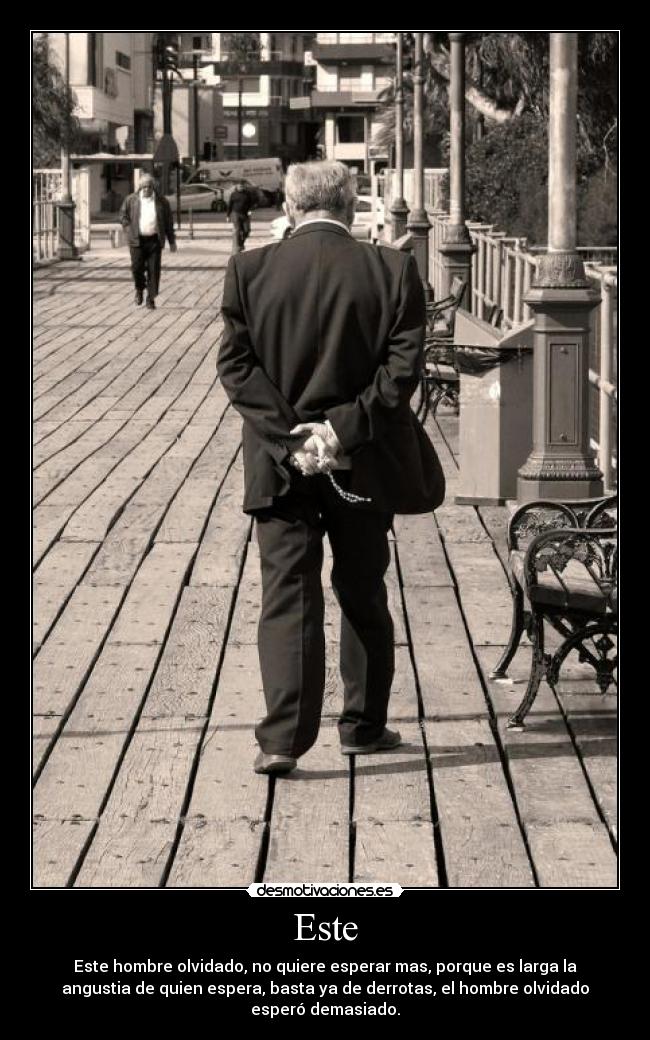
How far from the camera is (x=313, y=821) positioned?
5.11 m

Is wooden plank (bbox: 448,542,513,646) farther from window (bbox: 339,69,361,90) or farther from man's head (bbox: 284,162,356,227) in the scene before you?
window (bbox: 339,69,361,90)

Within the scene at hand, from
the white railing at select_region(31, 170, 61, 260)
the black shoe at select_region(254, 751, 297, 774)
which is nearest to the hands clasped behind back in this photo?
the black shoe at select_region(254, 751, 297, 774)

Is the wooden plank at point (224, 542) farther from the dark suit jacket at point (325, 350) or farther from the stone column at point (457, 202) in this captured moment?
the stone column at point (457, 202)

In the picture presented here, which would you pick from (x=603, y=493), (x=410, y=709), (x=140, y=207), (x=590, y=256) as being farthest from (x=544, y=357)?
(x=590, y=256)

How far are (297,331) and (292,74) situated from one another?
427 ft

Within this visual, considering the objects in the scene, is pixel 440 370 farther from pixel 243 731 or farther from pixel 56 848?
pixel 56 848

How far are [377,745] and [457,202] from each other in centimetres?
1307

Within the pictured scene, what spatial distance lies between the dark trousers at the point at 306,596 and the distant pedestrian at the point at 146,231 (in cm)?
1945

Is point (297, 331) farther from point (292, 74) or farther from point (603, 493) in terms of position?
point (292, 74)

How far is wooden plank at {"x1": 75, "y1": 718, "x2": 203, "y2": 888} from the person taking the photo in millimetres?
4719

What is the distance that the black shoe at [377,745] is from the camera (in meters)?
5.70

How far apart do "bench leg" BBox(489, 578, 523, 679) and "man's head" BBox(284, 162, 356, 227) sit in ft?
4.77

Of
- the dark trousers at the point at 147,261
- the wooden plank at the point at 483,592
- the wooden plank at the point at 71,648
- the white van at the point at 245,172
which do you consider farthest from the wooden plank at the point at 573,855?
the white van at the point at 245,172

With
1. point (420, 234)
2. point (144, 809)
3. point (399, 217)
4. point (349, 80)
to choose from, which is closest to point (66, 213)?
point (399, 217)
